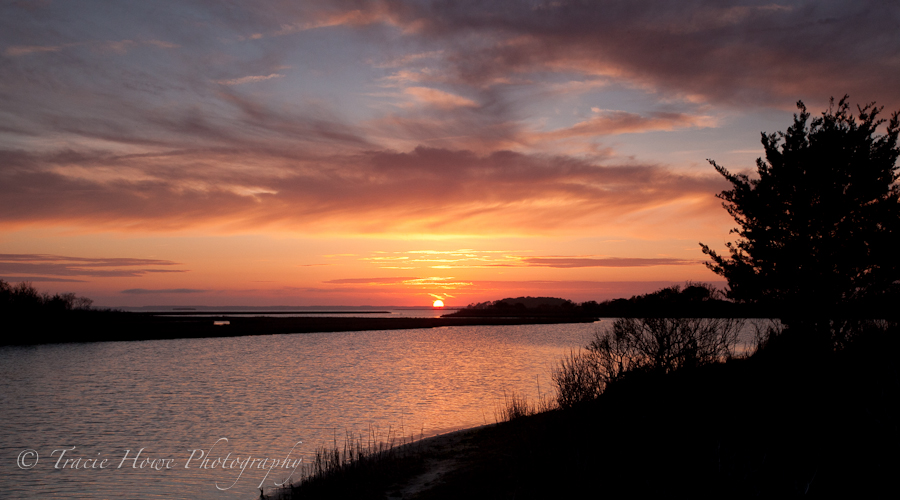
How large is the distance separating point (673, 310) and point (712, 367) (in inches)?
120

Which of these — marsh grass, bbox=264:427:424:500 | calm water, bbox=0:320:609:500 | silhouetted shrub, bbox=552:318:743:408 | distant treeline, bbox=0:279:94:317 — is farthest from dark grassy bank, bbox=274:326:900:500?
distant treeline, bbox=0:279:94:317

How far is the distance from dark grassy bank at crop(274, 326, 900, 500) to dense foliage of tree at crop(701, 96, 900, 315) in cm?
633

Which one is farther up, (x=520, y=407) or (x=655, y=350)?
(x=655, y=350)

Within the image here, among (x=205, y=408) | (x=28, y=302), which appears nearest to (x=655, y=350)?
(x=205, y=408)

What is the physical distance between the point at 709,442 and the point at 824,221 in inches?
712

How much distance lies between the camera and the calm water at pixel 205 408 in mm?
16703

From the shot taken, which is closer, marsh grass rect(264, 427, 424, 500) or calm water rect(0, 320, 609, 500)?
marsh grass rect(264, 427, 424, 500)

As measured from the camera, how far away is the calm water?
54.8 feet

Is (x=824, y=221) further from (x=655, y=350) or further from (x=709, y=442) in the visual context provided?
(x=709, y=442)

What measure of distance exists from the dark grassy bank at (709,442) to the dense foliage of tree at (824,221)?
6331 millimetres

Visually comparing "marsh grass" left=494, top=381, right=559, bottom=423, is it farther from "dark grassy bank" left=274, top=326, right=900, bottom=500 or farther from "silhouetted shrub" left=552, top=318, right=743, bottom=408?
"dark grassy bank" left=274, top=326, right=900, bottom=500

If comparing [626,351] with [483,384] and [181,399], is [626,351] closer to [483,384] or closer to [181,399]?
[483,384]

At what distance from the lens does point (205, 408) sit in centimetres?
2780

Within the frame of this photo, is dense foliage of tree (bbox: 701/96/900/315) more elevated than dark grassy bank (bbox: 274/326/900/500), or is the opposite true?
dense foliage of tree (bbox: 701/96/900/315)
